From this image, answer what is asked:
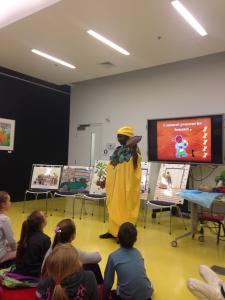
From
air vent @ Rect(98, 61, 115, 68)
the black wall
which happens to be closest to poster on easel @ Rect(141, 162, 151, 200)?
air vent @ Rect(98, 61, 115, 68)

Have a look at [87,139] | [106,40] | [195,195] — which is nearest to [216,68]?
[106,40]

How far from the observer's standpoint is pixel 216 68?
18.2ft

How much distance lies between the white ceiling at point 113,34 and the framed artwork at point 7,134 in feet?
4.24

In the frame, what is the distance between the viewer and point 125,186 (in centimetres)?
401

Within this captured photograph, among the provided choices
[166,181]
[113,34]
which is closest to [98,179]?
Answer: [166,181]

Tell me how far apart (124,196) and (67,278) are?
8.32 ft

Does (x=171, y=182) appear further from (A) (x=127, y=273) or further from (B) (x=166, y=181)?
(A) (x=127, y=273)

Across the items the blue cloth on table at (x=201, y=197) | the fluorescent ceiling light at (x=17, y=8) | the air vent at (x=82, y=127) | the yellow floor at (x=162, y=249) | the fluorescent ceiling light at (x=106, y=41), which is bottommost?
the yellow floor at (x=162, y=249)

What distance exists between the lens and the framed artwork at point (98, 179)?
18.5 ft

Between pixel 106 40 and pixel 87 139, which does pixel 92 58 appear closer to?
pixel 106 40

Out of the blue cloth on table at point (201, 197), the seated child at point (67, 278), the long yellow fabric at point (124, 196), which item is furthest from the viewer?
the long yellow fabric at point (124, 196)

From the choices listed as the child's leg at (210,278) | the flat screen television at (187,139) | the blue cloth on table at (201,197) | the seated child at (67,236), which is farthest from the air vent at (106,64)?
the child's leg at (210,278)

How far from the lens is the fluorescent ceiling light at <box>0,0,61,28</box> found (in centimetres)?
386

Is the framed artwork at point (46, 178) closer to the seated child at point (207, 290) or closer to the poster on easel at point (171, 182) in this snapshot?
the poster on easel at point (171, 182)
